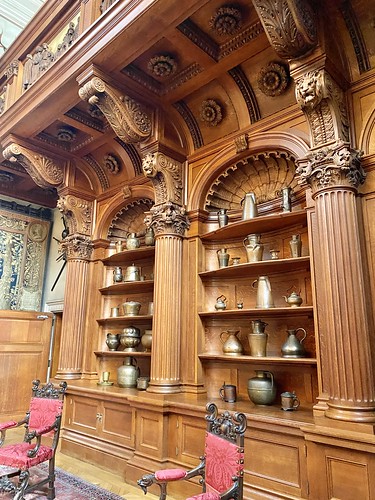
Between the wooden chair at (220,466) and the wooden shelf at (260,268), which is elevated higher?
the wooden shelf at (260,268)

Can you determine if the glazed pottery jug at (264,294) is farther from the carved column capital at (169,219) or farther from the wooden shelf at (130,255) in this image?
the wooden shelf at (130,255)

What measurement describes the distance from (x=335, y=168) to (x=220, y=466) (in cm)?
205

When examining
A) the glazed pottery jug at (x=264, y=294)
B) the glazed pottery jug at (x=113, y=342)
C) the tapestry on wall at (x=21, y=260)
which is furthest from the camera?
the tapestry on wall at (x=21, y=260)

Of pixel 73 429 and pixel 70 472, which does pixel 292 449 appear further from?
pixel 73 429

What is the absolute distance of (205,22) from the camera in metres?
3.07

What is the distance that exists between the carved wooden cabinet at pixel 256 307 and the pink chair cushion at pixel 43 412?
53.7 inches

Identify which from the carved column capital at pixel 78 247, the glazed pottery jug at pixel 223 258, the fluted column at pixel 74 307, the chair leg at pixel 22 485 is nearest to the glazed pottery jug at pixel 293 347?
the glazed pottery jug at pixel 223 258

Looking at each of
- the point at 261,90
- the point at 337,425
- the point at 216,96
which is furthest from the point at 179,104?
the point at 337,425

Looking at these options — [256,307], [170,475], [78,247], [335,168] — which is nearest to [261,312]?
[256,307]

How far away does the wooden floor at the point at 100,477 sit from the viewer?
3090mm

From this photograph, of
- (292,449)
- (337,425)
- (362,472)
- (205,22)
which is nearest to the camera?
(362,472)

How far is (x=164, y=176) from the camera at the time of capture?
12.6 ft

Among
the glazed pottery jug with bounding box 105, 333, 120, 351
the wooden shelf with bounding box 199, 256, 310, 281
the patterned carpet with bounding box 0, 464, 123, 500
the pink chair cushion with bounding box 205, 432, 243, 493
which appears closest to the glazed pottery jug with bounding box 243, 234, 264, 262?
the wooden shelf with bounding box 199, 256, 310, 281

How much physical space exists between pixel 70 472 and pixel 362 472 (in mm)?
2693
